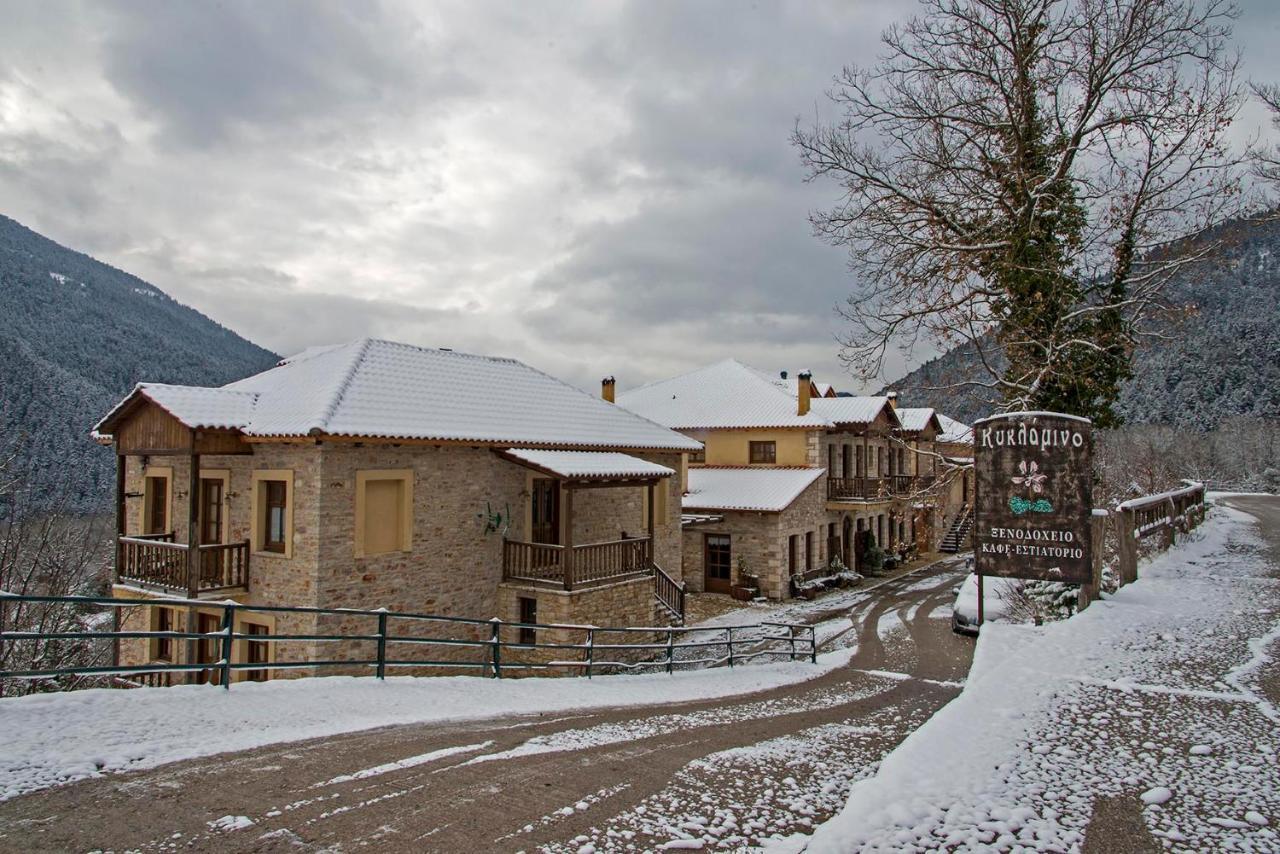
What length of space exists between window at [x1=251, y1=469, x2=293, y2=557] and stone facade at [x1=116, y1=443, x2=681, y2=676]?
21 cm

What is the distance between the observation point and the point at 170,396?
13531 millimetres

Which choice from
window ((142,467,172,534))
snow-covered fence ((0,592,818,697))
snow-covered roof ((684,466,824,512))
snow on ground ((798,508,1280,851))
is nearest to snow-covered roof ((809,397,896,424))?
snow-covered roof ((684,466,824,512))

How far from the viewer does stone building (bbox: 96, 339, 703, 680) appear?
44.1 feet

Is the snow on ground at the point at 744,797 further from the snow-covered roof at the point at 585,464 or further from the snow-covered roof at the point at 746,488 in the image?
the snow-covered roof at the point at 746,488

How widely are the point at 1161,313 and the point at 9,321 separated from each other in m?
91.7

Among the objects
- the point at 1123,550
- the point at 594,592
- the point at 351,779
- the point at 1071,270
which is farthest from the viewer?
the point at 594,592

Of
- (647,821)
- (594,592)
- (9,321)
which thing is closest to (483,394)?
(594,592)

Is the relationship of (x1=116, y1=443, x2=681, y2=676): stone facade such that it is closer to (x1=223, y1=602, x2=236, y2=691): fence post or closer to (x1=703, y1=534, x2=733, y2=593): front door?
(x1=223, y1=602, x2=236, y2=691): fence post

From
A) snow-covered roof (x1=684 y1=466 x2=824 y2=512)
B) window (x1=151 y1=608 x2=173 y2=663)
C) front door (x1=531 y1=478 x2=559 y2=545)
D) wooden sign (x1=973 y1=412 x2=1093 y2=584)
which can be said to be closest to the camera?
wooden sign (x1=973 y1=412 x2=1093 y2=584)

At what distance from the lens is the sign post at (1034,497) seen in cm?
1054

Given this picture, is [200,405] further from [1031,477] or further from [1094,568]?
[1094,568]

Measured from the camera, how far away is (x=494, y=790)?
18.1 ft

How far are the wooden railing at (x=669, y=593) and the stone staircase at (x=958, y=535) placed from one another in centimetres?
2383

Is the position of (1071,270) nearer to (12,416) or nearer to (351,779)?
(351,779)
